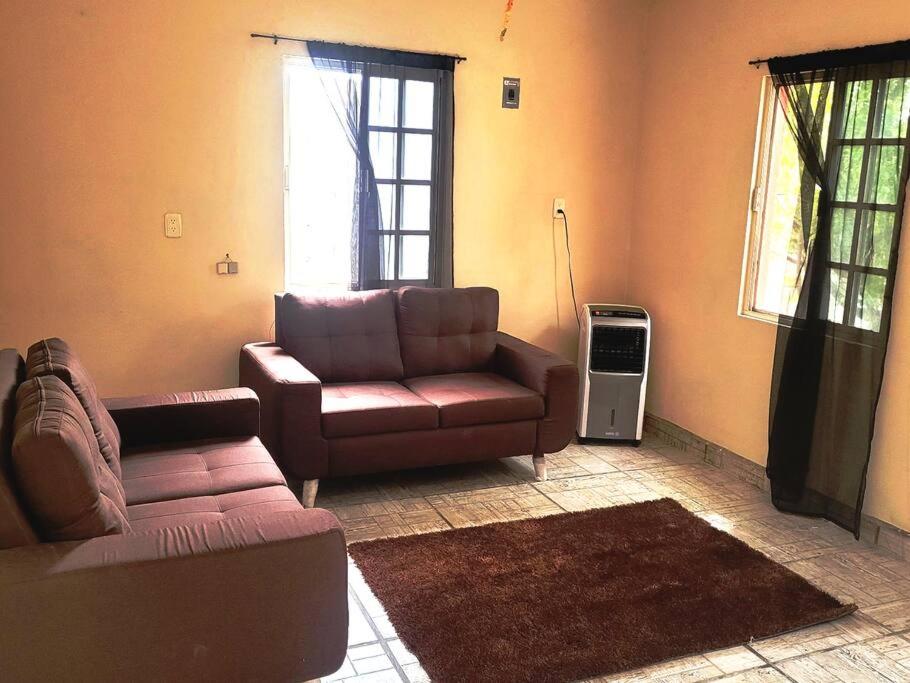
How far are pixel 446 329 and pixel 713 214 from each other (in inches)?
62.1

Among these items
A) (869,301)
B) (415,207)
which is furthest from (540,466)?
(869,301)

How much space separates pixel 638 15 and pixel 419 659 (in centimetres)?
390

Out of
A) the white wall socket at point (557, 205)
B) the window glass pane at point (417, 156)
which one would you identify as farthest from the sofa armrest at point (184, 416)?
the white wall socket at point (557, 205)

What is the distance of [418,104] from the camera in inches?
171

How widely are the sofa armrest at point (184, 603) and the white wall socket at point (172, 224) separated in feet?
7.71

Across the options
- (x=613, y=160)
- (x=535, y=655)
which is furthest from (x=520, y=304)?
(x=535, y=655)

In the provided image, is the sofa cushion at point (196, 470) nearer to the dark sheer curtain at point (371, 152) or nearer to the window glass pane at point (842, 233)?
the dark sheer curtain at point (371, 152)

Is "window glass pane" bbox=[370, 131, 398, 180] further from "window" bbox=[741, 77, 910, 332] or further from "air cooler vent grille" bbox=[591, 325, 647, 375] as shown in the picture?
"window" bbox=[741, 77, 910, 332]

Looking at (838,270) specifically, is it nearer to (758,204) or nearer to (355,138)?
(758,204)

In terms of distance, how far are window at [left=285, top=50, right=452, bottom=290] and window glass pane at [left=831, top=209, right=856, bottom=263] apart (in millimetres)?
1967

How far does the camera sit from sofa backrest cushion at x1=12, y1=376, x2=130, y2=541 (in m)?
1.88

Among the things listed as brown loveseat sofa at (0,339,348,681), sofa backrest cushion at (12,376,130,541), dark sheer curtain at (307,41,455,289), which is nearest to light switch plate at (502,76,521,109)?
dark sheer curtain at (307,41,455,289)

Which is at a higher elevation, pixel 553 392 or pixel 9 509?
pixel 9 509

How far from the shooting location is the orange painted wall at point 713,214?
3.43 meters
